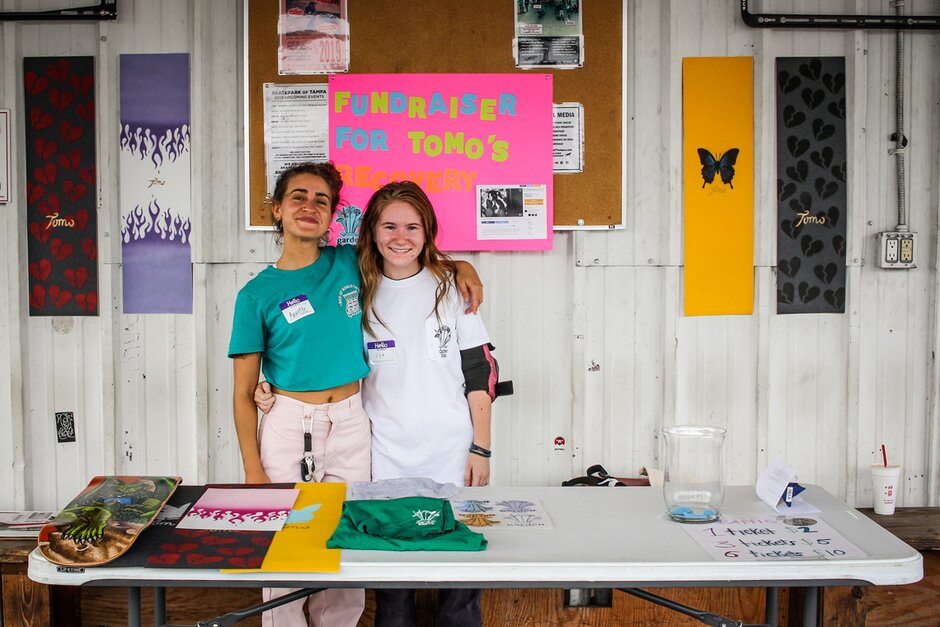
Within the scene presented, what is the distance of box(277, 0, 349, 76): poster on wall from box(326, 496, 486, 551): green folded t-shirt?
77.7 inches

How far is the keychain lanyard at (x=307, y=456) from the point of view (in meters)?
2.24

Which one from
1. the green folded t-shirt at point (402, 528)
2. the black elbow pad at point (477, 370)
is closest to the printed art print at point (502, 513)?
the green folded t-shirt at point (402, 528)

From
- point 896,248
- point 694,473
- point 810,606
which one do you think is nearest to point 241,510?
point 694,473

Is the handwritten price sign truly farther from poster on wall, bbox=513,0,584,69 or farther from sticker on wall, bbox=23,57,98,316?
sticker on wall, bbox=23,57,98,316

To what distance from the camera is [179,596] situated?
9.04ft

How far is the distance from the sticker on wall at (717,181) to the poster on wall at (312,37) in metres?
1.38

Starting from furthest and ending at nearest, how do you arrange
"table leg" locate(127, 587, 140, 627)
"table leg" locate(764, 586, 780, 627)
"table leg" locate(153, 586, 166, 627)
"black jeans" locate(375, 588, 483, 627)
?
"black jeans" locate(375, 588, 483, 627)
"table leg" locate(764, 586, 780, 627)
"table leg" locate(153, 586, 166, 627)
"table leg" locate(127, 587, 140, 627)

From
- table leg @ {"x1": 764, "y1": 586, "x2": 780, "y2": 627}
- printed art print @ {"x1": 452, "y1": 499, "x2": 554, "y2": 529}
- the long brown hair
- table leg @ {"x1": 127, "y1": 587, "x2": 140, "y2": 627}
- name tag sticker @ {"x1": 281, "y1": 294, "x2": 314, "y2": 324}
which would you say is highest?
the long brown hair

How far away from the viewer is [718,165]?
10.1 feet

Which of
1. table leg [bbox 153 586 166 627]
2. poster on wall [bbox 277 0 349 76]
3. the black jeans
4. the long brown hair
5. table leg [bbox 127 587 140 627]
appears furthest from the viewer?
poster on wall [bbox 277 0 349 76]

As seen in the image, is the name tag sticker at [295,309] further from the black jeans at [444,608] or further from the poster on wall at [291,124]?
the poster on wall at [291,124]

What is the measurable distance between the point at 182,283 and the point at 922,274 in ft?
9.95

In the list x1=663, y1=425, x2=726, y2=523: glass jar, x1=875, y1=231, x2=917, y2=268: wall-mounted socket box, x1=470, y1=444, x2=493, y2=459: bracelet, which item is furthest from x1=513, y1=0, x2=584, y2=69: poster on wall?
x1=663, y1=425, x2=726, y2=523: glass jar

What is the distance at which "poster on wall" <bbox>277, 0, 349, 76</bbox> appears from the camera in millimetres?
3012
